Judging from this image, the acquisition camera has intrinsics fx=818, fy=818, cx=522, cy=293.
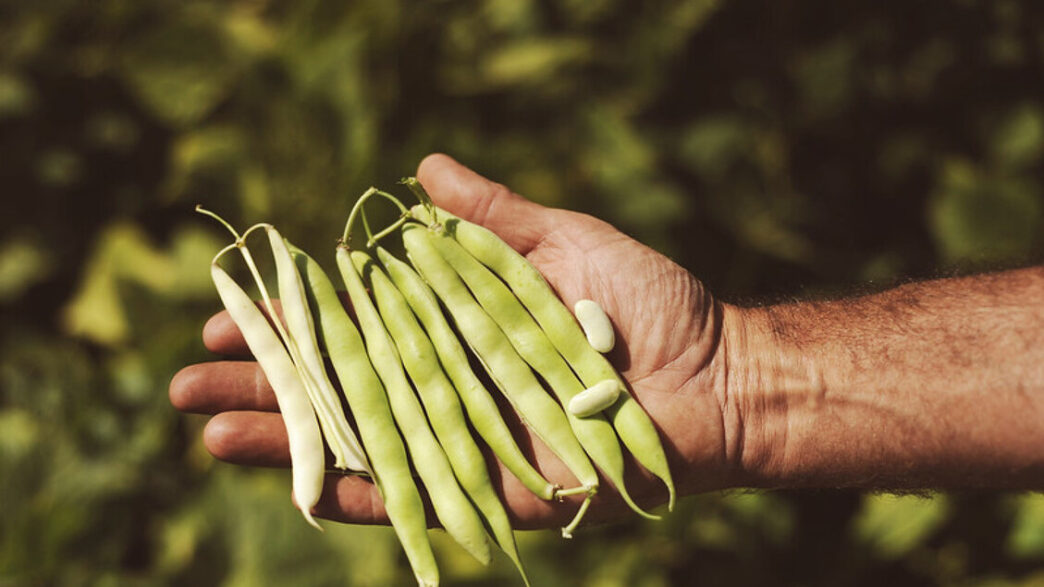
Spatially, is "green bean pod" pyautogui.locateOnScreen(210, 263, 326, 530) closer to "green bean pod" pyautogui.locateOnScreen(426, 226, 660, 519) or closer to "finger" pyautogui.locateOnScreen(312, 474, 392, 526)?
"finger" pyautogui.locateOnScreen(312, 474, 392, 526)

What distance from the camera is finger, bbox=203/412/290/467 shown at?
120 inches

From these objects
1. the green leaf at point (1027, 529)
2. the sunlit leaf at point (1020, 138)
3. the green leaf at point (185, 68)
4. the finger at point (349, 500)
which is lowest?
the green leaf at point (1027, 529)

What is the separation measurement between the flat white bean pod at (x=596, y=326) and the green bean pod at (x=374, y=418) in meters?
0.80

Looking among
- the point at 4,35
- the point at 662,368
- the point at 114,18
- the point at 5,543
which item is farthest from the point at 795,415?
the point at 4,35

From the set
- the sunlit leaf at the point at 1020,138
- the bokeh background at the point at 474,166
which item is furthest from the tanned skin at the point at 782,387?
the sunlit leaf at the point at 1020,138

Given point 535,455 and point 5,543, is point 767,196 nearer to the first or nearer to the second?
point 535,455

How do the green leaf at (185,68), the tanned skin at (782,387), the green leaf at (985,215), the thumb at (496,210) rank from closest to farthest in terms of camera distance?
the tanned skin at (782,387)
the thumb at (496,210)
the green leaf at (985,215)
the green leaf at (185,68)

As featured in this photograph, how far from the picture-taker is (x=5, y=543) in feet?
14.4

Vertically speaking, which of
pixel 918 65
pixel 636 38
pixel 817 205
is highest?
pixel 636 38

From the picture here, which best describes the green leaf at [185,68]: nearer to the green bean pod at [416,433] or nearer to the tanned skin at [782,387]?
the tanned skin at [782,387]

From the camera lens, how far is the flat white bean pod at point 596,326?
3.11m

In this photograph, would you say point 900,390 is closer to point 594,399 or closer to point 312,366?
point 594,399

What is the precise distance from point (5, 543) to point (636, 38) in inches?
190

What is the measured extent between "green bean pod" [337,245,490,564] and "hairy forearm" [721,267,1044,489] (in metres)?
1.10
